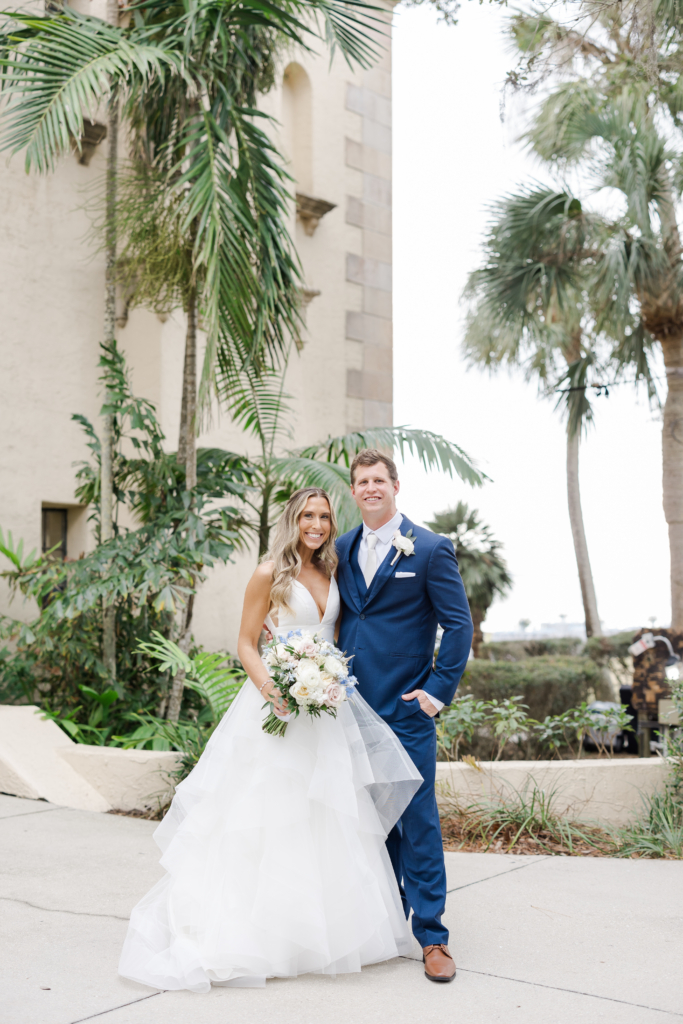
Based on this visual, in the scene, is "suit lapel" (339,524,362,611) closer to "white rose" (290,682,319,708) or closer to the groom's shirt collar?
the groom's shirt collar

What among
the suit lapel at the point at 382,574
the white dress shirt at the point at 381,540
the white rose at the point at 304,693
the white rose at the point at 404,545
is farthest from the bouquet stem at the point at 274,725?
the white rose at the point at 404,545

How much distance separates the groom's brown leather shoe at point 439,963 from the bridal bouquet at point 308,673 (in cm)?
99

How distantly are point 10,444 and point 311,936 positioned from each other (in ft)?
22.1

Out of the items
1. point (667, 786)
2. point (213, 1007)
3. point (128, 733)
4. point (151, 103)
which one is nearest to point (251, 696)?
point (213, 1007)

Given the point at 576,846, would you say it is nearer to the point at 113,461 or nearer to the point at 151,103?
the point at 113,461

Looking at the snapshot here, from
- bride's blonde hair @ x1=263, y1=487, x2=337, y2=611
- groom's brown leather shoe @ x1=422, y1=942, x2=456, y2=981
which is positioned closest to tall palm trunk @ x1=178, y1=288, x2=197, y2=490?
bride's blonde hair @ x1=263, y1=487, x2=337, y2=611

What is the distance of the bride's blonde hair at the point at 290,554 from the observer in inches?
143

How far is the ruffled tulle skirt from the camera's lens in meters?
3.27

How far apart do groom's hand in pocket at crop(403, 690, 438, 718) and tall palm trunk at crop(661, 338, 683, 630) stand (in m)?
8.49

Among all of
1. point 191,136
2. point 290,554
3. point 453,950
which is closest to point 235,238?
point 191,136

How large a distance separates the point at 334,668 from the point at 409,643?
18.1 inches

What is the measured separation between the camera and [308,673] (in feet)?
10.5

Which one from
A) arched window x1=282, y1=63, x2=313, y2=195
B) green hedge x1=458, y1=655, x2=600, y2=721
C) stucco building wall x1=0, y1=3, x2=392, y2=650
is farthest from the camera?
green hedge x1=458, y1=655, x2=600, y2=721

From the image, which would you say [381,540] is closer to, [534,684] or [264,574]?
[264,574]
